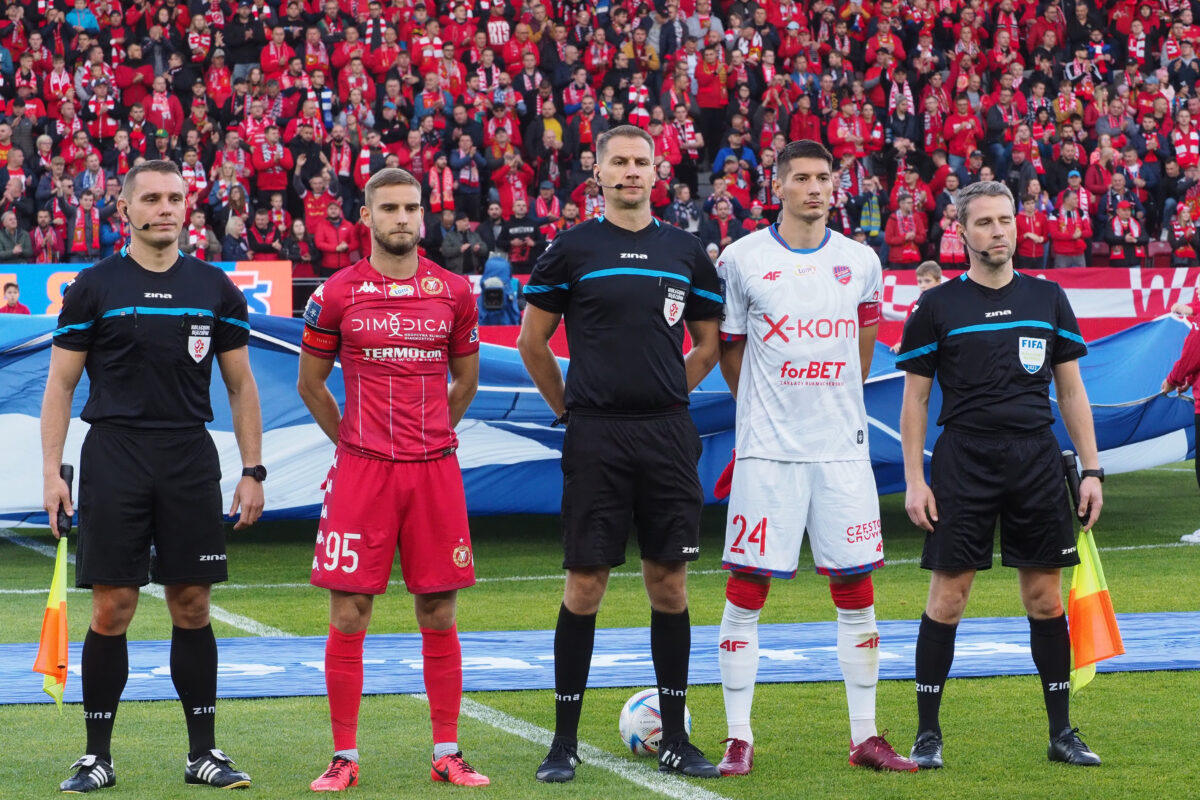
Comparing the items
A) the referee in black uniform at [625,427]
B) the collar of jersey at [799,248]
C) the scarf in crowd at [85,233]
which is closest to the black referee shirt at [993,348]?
the collar of jersey at [799,248]

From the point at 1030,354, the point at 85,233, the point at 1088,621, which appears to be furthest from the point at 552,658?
the point at 85,233

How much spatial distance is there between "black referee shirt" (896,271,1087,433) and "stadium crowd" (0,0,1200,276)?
12417 mm

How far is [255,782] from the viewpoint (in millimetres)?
4898

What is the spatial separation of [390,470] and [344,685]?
67 centimetres

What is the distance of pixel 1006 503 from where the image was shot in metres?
5.18

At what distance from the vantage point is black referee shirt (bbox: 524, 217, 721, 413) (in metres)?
5.04

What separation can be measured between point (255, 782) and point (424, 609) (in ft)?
2.42

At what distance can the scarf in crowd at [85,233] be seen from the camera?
16.9m

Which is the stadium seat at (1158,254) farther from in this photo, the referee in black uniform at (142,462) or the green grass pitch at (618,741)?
the referee in black uniform at (142,462)

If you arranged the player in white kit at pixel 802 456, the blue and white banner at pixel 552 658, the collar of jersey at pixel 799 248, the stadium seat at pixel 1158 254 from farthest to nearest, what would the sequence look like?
the stadium seat at pixel 1158 254 < the blue and white banner at pixel 552 658 < the collar of jersey at pixel 799 248 < the player in white kit at pixel 802 456

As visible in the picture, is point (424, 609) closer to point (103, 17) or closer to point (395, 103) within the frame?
point (395, 103)

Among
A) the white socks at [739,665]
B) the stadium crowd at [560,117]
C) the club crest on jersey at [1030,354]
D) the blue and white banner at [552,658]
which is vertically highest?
the stadium crowd at [560,117]

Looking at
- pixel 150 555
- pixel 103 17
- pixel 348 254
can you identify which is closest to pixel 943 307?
pixel 150 555

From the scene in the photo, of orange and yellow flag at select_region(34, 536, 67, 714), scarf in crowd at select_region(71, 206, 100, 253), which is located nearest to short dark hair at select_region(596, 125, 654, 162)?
orange and yellow flag at select_region(34, 536, 67, 714)
